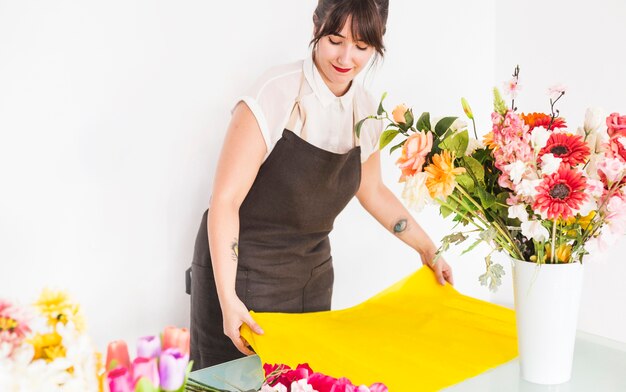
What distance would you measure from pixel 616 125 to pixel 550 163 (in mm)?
→ 209

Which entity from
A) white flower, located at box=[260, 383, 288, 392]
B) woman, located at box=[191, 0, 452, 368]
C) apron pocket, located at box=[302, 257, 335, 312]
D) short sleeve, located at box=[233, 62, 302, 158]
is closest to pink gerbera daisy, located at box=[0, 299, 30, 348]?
white flower, located at box=[260, 383, 288, 392]

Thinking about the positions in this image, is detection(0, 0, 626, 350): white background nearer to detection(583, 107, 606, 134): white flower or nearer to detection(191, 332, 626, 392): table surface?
detection(191, 332, 626, 392): table surface

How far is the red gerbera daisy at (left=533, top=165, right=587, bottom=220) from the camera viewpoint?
4.67 feet

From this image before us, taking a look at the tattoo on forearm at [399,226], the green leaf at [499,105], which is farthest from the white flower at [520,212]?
the tattoo on forearm at [399,226]

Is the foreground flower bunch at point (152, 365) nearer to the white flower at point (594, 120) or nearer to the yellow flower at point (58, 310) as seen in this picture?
the yellow flower at point (58, 310)

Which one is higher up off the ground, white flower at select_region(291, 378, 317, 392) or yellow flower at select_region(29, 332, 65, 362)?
yellow flower at select_region(29, 332, 65, 362)

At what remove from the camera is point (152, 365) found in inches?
30.5

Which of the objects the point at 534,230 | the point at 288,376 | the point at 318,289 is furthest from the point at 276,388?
the point at 318,289

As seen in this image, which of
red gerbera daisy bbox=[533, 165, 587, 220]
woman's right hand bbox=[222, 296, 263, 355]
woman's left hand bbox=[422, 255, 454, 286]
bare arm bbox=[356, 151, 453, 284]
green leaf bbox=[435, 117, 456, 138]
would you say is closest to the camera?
red gerbera daisy bbox=[533, 165, 587, 220]

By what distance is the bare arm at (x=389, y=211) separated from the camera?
94.7 inches

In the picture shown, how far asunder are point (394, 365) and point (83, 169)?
125cm

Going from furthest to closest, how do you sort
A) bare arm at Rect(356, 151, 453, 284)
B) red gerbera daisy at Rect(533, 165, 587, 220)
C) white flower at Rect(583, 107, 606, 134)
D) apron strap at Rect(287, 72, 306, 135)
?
bare arm at Rect(356, 151, 453, 284), apron strap at Rect(287, 72, 306, 135), white flower at Rect(583, 107, 606, 134), red gerbera daisy at Rect(533, 165, 587, 220)

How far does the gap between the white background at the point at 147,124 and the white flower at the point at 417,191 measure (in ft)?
3.79

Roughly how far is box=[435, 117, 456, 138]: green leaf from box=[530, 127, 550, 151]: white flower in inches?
8.5
